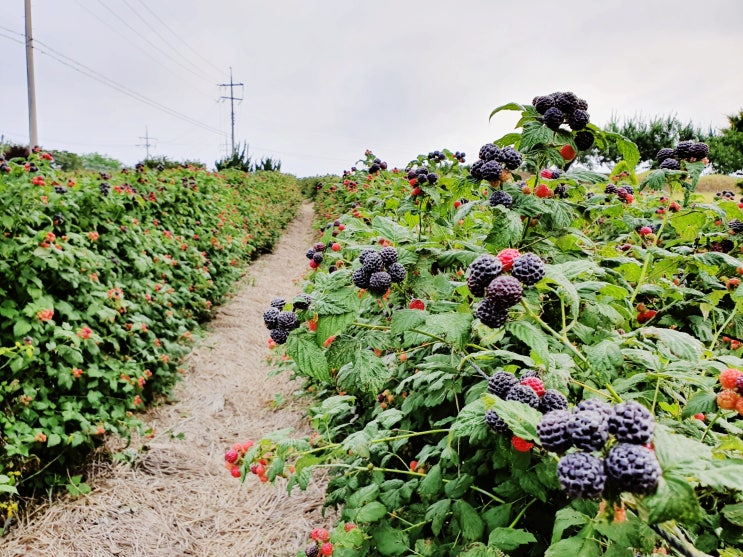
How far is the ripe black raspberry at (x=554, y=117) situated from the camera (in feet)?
3.77

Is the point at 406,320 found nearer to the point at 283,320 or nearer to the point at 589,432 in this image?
the point at 283,320

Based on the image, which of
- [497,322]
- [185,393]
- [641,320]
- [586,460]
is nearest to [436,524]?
[497,322]

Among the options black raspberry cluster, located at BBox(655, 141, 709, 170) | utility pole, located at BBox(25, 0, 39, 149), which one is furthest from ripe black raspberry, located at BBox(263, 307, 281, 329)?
utility pole, located at BBox(25, 0, 39, 149)

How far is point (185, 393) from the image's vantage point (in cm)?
420

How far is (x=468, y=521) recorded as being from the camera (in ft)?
4.05

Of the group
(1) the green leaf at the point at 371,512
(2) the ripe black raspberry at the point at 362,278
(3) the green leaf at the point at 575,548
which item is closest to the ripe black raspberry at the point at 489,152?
(2) the ripe black raspberry at the point at 362,278

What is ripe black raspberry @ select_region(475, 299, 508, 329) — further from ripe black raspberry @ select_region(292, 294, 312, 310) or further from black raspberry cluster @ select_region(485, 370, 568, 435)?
ripe black raspberry @ select_region(292, 294, 312, 310)

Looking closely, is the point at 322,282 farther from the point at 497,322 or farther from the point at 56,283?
the point at 56,283

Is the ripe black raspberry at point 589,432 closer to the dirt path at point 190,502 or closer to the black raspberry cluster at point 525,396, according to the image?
the black raspberry cluster at point 525,396

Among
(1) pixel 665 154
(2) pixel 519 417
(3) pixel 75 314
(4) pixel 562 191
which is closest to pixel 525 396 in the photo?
(2) pixel 519 417

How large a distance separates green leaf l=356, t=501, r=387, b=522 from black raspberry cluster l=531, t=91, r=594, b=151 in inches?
48.0

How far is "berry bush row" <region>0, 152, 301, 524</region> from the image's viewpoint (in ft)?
8.71

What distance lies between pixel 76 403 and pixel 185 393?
1321 millimetres

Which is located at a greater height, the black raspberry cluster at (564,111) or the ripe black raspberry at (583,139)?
the black raspberry cluster at (564,111)
